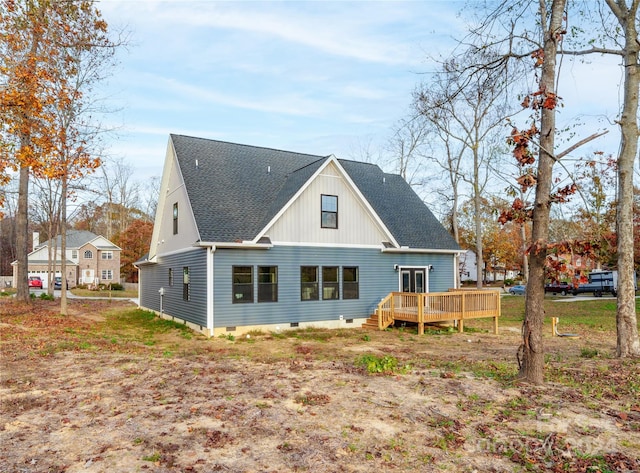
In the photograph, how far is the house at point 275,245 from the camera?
14289mm

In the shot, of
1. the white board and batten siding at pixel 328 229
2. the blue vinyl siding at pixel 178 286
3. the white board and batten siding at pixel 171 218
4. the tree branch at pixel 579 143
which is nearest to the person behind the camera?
the tree branch at pixel 579 143

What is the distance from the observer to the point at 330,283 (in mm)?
16109

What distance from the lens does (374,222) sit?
16938mm

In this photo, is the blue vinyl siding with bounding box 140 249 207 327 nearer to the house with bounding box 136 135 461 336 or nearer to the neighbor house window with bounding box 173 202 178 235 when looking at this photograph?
the house with bounding box 136 135 461 336

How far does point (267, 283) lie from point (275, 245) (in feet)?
4.32

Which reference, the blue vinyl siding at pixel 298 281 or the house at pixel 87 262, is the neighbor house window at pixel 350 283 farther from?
the house at pixel 87 262

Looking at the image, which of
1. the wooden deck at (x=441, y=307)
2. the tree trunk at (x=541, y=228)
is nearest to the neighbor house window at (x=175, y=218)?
the wooden deck at (x=441, y=307)

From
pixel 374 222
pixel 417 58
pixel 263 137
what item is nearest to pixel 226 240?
pixel 374 222

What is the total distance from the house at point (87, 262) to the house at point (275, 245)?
3565 cm

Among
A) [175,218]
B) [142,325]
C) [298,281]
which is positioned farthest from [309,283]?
[142,325]

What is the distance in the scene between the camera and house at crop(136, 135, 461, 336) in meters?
14.3

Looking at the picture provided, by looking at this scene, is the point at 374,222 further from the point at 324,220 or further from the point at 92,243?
the point at 92,243

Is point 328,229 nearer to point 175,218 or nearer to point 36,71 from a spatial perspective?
point 175,218

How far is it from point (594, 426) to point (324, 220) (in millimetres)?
11674
